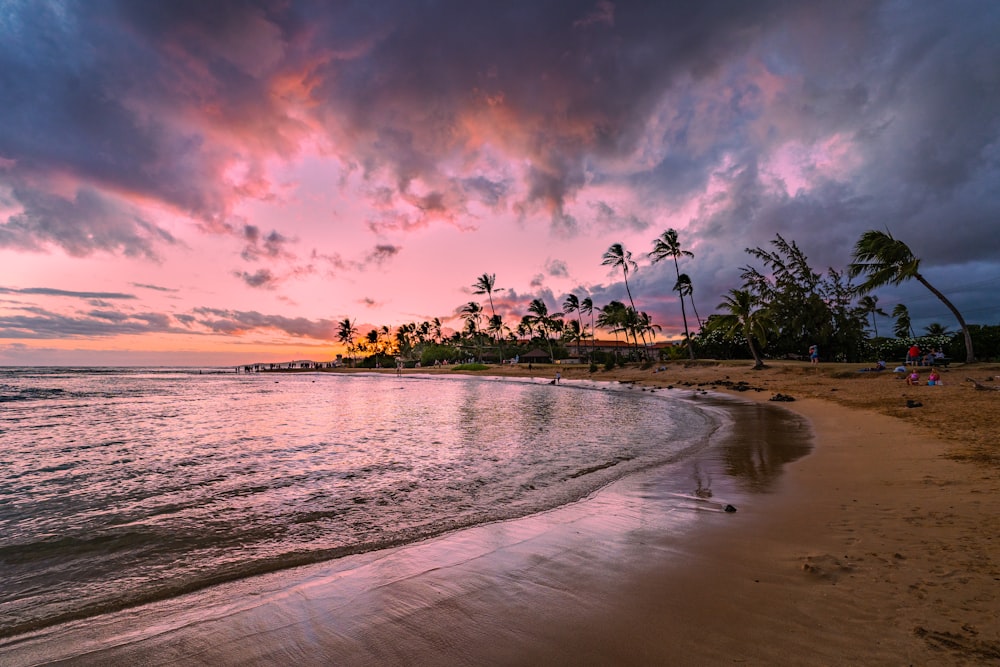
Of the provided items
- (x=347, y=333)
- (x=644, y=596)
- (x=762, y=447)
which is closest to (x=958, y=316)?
(x=762, y=447)

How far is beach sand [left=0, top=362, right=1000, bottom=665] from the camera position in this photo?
2.70 m

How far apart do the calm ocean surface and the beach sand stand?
72 cm

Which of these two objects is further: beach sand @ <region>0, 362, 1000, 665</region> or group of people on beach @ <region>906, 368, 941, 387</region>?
group of people on beach @ <region>906, 368, 941, 387</region>

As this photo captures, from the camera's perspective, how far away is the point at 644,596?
3.42m

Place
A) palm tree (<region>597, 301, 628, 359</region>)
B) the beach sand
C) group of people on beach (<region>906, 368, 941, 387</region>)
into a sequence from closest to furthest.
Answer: the beach sand < group of people on beach (<region>906, 368, 941, 387</region>) < palm tree (<region>597, 301, 628, 359</region>)

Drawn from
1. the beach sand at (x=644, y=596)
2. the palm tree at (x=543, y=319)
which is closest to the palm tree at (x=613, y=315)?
the palm tree at (x=543, y=319)

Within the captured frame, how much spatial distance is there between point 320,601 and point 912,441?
1151 centimetres

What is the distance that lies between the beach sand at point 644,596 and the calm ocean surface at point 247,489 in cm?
72

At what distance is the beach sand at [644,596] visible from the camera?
270 centimetres

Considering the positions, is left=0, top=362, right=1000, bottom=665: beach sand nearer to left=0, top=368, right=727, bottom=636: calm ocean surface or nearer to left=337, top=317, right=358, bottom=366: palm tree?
Answer: left=0, top=368, right=727, bottom=636: calm ocean surface

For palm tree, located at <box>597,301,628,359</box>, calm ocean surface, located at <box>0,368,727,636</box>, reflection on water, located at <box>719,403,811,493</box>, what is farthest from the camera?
palm tree, located at <box>597,301,628,359</box>

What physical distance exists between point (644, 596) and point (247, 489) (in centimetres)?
710

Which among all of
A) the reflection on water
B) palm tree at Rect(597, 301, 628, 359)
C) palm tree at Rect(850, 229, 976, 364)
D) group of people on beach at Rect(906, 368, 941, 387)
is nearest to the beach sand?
the reflection on water

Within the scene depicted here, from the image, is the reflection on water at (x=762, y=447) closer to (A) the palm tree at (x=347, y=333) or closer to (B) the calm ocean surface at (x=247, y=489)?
(B) the calm ocean surface at (x=247, y=489)
